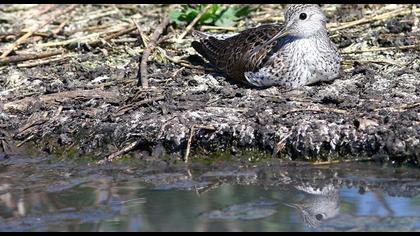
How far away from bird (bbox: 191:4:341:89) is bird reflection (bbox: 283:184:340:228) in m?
1.84

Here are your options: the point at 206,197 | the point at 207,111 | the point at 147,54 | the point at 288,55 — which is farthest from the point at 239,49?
the point at 206,197

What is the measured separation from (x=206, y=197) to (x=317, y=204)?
32.2 inches

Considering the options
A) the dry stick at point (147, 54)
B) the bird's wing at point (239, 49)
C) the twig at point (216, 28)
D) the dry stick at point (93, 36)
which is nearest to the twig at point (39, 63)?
the dry stick at point (93, 36)

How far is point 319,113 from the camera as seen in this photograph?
8.36m

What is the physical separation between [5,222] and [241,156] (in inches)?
79.2

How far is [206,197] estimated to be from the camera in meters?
7.41

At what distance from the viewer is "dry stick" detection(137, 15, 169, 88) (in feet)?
31.0

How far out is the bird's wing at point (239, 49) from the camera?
368 inches

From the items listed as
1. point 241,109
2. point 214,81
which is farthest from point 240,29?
point 241,109

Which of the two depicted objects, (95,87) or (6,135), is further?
(95,87)

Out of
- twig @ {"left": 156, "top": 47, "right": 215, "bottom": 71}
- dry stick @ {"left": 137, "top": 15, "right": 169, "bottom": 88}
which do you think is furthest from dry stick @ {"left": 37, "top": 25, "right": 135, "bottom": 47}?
twig @ {"left": 156, "top": 47, "right": 215, "bottom": 71}

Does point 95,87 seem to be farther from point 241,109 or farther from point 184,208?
point 184,208

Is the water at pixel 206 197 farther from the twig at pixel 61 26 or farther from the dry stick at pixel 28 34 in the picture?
the twig at pixel 61 26

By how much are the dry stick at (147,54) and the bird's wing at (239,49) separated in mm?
461
